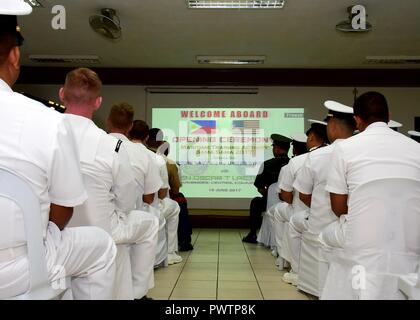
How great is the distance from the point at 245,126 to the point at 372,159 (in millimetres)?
5565

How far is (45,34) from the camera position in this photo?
5.32 m

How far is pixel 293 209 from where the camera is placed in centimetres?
387

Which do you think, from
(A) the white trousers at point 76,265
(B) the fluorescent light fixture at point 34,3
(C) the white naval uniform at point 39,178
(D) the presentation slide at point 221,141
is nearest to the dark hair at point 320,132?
(A) the white trousers at point 76,265

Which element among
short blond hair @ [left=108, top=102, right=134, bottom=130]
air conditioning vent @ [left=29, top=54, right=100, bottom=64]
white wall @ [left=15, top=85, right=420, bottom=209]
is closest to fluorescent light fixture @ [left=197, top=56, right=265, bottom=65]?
white wall @ [left=15, top=85, right=420, bottom=209]

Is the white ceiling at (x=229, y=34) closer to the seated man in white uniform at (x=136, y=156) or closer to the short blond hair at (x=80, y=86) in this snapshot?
the seated man in white uniform at (x=136, y=156)

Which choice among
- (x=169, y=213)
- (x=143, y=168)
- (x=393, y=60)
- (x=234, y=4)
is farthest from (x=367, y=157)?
(x=393, y=60)

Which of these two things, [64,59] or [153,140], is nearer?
[153,140]

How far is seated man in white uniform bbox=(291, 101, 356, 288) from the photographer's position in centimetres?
290

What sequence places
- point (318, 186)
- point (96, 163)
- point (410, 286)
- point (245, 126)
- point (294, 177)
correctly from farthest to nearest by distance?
point (245, 126) → point (294, 177) → point (318, 186) → point (96, 163) → point (410, 286)

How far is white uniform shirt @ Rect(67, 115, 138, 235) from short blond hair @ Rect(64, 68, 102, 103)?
105mm

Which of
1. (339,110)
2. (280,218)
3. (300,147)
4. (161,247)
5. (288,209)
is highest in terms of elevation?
(339,110)

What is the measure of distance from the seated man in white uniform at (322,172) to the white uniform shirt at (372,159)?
82cm

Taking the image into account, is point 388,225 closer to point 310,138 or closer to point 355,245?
point 355,245

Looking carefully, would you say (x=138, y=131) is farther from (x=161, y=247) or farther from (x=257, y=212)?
(x=257, y=212)
